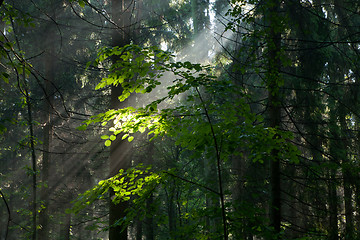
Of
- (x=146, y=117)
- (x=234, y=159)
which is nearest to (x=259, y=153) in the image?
(x=146, y=117)

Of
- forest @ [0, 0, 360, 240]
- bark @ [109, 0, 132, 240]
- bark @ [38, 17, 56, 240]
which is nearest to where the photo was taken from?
forest @ [0, 0, 360, 240]

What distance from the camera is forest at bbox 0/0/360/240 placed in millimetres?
3443

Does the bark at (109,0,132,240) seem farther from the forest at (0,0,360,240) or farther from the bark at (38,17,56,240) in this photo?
the bark at (38,17,56,240)

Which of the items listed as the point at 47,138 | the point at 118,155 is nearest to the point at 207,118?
the point at 118,155

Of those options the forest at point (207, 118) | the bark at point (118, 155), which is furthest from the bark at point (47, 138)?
the bark at point (118, 155)

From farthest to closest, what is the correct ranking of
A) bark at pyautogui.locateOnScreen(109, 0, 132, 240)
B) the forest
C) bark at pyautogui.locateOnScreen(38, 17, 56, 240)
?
bark at pyautogui.locateOnScreen(38, 17, 56, 240) < bark at pyautogui.locateOnScreen(109, 0, 132, 240) < the forest

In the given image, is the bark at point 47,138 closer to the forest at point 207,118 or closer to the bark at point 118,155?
the forest at point 207,118

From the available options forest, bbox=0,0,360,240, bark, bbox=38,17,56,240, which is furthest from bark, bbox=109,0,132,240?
bark, bbox=38,17,56,240

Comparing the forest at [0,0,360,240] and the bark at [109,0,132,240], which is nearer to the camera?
the forest at [0,0,360,240]

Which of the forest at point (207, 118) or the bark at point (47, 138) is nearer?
the forest at point (207, 118)

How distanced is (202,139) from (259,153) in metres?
1.03

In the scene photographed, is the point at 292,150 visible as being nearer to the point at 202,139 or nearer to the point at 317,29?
the point at 202,139

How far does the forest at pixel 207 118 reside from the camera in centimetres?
344

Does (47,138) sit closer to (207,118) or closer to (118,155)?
(118,155)
